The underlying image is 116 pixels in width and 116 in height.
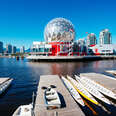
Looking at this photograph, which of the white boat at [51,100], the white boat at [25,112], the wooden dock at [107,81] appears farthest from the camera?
the wooden dock at [107,81]

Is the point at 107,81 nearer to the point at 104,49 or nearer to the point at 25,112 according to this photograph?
the point at 25,112

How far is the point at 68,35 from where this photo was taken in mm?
83125

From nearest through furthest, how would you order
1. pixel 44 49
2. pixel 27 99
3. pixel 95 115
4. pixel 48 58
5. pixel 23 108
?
pixel 23 108 < pixel 95 115 < pixel 27 99 < pixel 48 58 < pixel 44 49

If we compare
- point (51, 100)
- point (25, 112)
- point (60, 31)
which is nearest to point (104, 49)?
point (60, 31)

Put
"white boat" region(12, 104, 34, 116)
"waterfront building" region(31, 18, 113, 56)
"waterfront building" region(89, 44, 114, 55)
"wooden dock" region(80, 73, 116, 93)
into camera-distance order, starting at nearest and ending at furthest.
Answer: "white boat" region(12, 104, 34, 116)
"wooden dock" region(80, 73, 116, 93)
"waterfront building" region(31, 18, 113, 56)
"waterfront building" region(89, 44, 114, 55)

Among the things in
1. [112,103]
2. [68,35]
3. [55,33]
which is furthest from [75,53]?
[112,103]

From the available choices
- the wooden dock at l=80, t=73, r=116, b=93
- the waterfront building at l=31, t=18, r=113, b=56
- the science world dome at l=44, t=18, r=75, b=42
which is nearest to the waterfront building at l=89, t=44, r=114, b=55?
the waterfront building at l=31, t=18, r=113, b=56

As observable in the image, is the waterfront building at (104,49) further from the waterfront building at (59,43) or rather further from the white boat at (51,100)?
the white boat at (51,100)

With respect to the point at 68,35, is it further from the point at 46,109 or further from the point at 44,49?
the point at 46,109

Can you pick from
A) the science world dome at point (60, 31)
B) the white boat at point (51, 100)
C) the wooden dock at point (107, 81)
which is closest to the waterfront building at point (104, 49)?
the science world dome at point (60, 31)

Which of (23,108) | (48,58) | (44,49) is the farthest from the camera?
(44,49)

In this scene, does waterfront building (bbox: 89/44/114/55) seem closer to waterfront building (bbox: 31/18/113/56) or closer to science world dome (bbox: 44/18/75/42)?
waterfront building (bbox: 31/18/113/56)

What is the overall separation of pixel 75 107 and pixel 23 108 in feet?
17.1

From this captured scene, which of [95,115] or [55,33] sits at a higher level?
[55,33]
